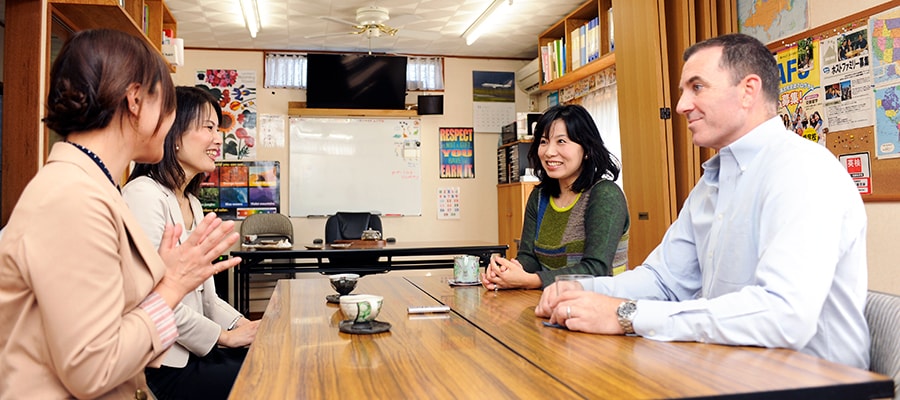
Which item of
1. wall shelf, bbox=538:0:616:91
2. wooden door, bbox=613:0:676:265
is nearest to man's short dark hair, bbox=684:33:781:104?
wooden door, bbox=613:0:676:265

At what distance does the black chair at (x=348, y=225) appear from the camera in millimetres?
5789

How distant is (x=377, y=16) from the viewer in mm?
5508

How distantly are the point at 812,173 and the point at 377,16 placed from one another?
4737 mm

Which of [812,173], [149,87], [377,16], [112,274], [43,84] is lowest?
[112,274]

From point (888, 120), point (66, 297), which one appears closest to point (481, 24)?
point (888, 120)

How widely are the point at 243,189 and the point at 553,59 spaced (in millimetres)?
3529

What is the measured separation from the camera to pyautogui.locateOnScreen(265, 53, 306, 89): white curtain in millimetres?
6824

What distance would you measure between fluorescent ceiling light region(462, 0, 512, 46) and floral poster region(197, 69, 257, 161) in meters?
2.41

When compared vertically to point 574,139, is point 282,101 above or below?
above

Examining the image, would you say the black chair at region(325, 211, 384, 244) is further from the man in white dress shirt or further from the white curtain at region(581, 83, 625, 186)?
the man in white dress shirt

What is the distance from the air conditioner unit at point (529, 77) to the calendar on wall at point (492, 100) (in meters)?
0.13

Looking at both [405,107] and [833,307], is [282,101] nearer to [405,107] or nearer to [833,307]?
[405,107]

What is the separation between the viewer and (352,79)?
666 cm

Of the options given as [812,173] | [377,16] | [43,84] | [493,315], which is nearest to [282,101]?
[377,16]
